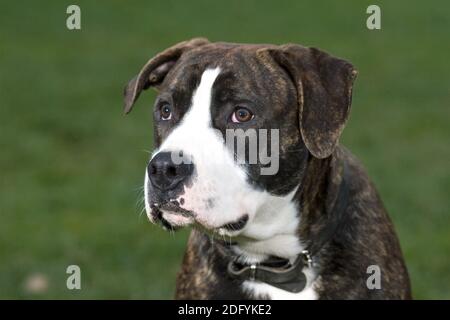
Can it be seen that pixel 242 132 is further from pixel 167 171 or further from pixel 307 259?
pixel 307 259

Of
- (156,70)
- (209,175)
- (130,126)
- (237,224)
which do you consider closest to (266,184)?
(237,224)

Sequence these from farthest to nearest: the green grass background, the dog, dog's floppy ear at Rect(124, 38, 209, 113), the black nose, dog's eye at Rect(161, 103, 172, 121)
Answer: the green grass background, dog's floppy ear at Rect(124, 38, 209, 113), dog's eye at Rect(161, 103, 172, 121), the dog, the black nose

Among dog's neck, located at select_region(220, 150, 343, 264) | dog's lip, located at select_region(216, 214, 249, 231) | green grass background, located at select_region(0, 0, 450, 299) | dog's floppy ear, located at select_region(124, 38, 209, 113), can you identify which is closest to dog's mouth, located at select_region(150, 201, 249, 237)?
dog's lip, located at select_region(216, 214, 249, 231)

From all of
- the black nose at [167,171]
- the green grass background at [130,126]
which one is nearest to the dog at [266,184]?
the black nose at [167,171]

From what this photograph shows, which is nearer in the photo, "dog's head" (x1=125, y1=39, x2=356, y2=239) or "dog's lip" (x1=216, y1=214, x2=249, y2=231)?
"dog's head" (x1=125, y1=39, x2=356, y2=239)

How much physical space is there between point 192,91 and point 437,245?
3.31 meters

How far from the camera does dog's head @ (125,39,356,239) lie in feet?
14.3

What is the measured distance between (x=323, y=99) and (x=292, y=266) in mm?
774

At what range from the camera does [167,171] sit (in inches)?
170

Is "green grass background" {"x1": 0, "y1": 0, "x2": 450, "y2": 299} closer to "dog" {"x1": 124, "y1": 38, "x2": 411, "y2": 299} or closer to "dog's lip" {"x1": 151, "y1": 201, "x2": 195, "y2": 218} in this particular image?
"dog" {"x1": 124, "y1": 38, "x2": 411, "y2": 299}

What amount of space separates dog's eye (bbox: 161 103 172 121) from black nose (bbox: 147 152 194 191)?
40cm

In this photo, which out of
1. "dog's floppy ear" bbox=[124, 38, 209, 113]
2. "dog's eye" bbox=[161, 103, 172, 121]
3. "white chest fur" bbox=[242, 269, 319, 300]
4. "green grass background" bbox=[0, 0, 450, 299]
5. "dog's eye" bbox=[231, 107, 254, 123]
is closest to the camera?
"dog's eye" bbox=[231, 107, 254, 123]

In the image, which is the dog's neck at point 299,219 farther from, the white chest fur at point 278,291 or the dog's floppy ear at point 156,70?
the dog's floppy ear at point 156,70
